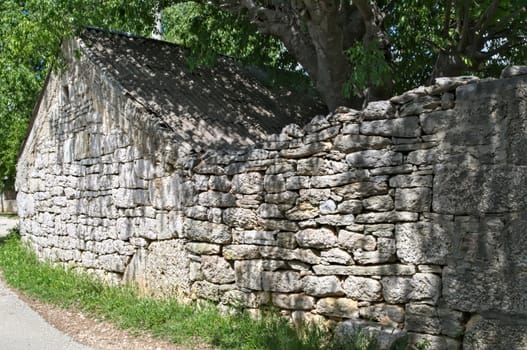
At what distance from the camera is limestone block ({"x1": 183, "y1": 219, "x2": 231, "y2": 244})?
6.06 meters

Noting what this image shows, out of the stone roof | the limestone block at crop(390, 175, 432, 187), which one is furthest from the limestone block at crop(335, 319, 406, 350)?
the stone roof

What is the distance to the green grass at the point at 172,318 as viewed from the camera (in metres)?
4.92

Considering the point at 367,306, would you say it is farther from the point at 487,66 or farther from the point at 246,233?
the point at 487,66

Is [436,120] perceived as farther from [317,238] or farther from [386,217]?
[317,238]

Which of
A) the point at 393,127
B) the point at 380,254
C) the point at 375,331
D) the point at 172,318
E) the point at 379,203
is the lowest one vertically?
the point at 172,318

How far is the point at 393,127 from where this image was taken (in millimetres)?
4660

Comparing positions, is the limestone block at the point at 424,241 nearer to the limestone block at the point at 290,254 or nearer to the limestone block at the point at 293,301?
the limestone block at the point at 290,254

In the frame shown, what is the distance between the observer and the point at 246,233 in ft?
19.1

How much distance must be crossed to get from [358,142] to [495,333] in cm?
192

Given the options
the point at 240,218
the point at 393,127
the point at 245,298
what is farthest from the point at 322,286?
the point at 393,127

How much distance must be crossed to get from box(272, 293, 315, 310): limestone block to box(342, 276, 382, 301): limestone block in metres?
0.45

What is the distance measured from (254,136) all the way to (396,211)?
4.08 meters

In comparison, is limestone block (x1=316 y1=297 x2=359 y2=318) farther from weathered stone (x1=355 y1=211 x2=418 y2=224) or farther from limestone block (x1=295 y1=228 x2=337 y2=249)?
weathered stone (x1=355 y1=211 x2=418 y2=224)

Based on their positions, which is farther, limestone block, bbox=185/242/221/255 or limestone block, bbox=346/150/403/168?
limestone block, bbox=185/242/221/255
